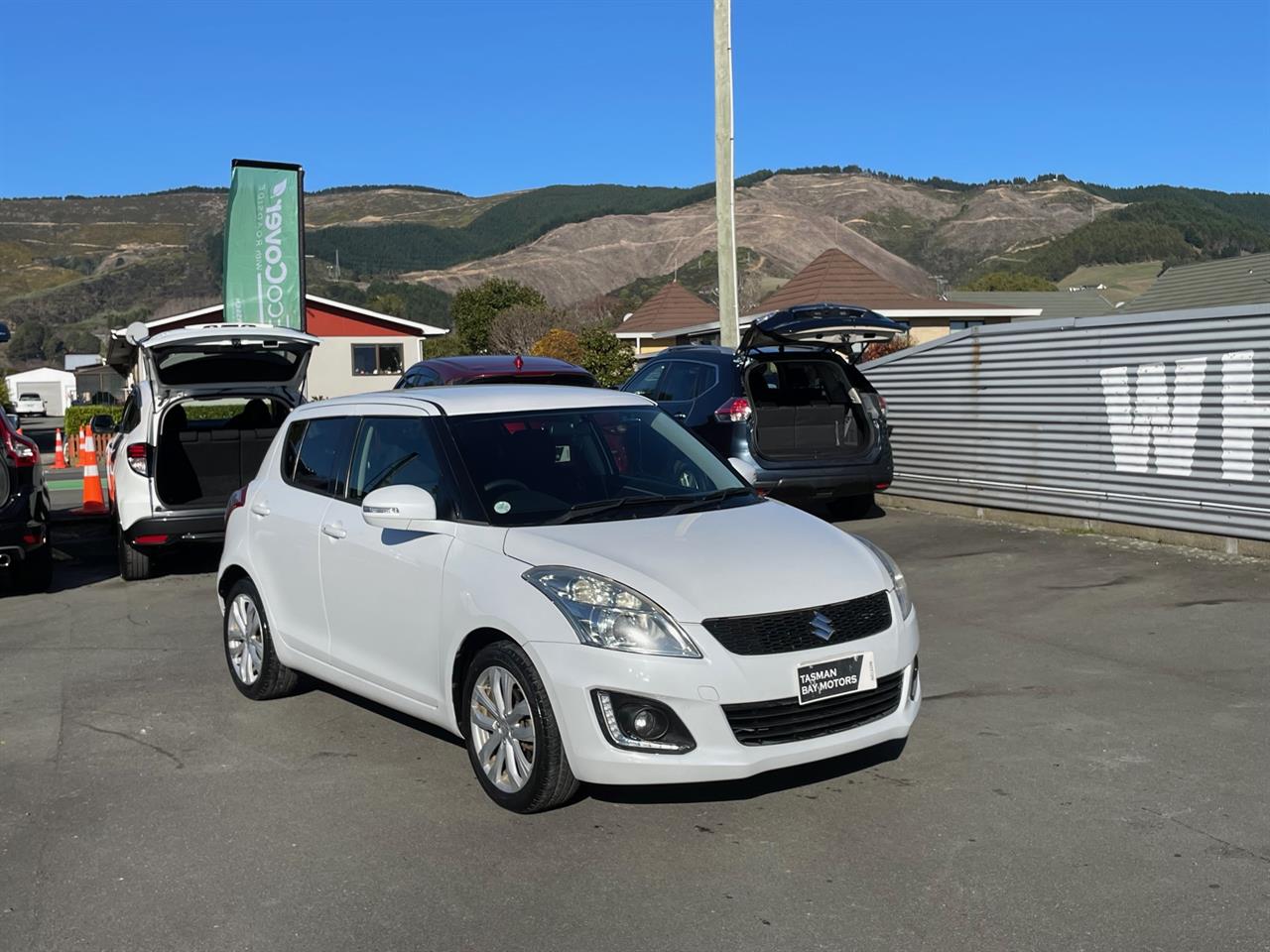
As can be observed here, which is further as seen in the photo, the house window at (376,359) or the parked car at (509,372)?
the house window at (376,359)

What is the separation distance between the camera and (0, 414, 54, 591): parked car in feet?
33.4

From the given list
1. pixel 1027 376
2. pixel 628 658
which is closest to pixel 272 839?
pixel 628 658

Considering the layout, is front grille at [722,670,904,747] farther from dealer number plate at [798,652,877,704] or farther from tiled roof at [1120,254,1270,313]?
tiled roof at [1120,254,1270,313]

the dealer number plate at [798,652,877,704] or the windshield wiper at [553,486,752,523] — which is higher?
the windshield wiper at [553,486,752,523]

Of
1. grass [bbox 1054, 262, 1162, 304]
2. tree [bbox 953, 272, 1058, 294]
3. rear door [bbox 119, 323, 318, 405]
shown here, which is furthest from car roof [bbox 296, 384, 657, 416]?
grass [bbox 1054, 262, 1162, 304]

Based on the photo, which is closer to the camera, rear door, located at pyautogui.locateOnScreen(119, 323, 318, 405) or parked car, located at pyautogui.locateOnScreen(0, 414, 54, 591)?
parked car, located at pyautogui.locateOnScreen(0, 414, 54, 591)

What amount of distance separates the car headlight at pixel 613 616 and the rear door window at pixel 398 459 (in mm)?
918

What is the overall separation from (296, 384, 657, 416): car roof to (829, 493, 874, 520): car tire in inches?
269

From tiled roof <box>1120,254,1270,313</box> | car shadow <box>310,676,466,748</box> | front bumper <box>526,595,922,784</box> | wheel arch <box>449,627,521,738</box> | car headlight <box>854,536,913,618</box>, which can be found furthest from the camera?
tiled roof <box>1120,254,1270,313</box>

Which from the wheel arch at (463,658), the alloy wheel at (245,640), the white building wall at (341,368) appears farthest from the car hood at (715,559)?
the white building wall at (341,368)

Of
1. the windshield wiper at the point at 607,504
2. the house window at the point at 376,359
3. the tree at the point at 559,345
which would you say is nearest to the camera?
the windshield wiper at the point at 607,504

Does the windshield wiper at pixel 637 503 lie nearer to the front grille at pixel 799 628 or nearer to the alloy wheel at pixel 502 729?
the alloy wheel at pixel 502 729

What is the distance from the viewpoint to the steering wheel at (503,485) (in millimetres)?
5754

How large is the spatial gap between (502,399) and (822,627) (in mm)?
2111
